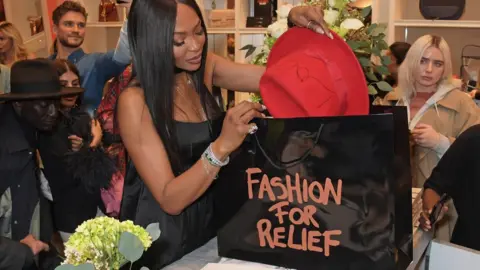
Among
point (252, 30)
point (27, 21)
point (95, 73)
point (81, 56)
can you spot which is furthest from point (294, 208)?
point (27, 21)

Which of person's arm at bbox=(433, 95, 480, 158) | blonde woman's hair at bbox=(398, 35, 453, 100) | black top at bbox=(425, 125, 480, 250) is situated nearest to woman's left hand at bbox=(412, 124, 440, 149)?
person's arm at bbox=(433, 95, 480, 158)

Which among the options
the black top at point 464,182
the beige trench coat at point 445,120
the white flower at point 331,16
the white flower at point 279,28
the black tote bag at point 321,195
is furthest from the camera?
the beige trench coat at point 445,120

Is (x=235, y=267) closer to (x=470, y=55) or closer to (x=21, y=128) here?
(x=21, y=128)

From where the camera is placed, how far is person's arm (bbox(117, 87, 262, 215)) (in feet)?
3.06

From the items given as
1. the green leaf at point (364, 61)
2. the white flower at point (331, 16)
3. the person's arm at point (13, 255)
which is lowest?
the person's arm at point (13, 255)

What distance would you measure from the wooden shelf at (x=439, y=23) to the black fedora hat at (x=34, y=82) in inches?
69.6

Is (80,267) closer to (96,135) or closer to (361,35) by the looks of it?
(361,35)

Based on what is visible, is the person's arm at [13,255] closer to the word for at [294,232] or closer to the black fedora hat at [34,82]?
the black fedora hat at [34,82]

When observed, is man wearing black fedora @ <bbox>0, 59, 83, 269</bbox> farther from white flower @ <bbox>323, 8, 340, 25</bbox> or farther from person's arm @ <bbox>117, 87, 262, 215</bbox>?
white flower @ <bbox>323, 8, 340, 25</bbox>

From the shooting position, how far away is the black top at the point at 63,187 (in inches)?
70.4

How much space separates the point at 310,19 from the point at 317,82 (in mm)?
162

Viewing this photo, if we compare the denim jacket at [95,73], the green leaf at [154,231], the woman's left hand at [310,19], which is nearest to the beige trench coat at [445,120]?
the woman's left hand at [310,19]

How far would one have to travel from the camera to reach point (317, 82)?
3.16 feet

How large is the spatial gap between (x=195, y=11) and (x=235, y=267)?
505 millimetres
